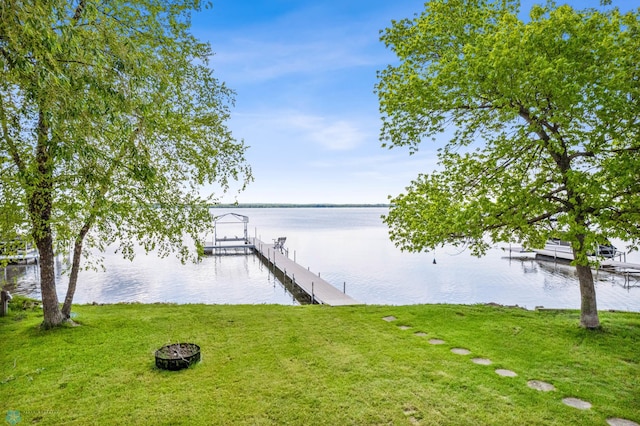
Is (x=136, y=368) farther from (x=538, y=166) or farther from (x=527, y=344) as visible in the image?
(x=538, y=166)

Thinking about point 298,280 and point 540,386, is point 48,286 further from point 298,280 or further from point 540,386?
point 298,280

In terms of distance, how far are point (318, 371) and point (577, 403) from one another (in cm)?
389

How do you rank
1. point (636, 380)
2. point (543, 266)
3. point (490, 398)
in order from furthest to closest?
point (543, 266) < point (636, 380) < point (490, 398)

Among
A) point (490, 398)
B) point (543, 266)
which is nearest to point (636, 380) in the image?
point (490, 398)

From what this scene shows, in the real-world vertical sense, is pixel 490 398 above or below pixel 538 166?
below

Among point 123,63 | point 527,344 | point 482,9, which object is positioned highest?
point 482,9

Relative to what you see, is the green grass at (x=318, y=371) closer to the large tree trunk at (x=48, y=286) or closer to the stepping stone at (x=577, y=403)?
the stepping stone at (x=577, y=403)

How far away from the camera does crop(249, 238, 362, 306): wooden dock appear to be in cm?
1611

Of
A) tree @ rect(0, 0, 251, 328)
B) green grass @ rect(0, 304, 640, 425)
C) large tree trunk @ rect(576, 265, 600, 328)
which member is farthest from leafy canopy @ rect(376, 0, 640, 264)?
tree @ rect(0, 0, 251, 328)

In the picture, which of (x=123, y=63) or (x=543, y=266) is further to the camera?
(x=543, y=266)

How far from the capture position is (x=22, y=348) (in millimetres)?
7328

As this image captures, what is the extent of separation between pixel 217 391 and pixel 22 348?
4.84 meters

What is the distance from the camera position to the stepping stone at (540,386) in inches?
220

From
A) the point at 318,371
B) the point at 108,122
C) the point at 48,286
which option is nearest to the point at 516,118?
the point at 318,371
